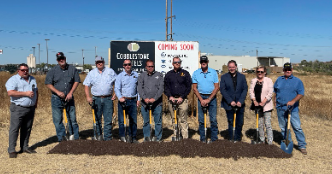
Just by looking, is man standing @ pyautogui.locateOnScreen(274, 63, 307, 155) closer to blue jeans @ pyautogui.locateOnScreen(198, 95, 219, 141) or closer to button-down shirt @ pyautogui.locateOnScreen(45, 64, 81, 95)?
blue jeans @ pyautogui.locateOnScreen(198, 95, 219, 141)

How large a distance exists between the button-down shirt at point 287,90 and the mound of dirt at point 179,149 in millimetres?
986

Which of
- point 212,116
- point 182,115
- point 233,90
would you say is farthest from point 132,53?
point 233,90

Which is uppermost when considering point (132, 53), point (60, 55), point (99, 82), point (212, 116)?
point (132, 53)

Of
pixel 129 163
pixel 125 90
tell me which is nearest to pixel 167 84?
pixel 125 90

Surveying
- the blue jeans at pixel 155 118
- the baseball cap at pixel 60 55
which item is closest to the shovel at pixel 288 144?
the blue jeans at pixel 155 118

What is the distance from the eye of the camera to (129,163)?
5207mm

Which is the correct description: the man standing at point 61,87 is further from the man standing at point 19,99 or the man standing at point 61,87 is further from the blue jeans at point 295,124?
the blue jeans at point 295,124

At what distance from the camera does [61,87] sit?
20.1 ft

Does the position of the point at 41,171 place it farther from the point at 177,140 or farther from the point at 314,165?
the point at 314,165

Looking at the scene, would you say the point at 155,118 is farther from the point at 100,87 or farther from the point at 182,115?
the point at 100,87

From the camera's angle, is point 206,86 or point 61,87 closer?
point 61,87

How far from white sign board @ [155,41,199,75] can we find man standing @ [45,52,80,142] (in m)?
3.06

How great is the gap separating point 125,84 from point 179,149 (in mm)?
1918

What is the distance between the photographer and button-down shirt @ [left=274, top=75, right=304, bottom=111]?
5.80 meters
